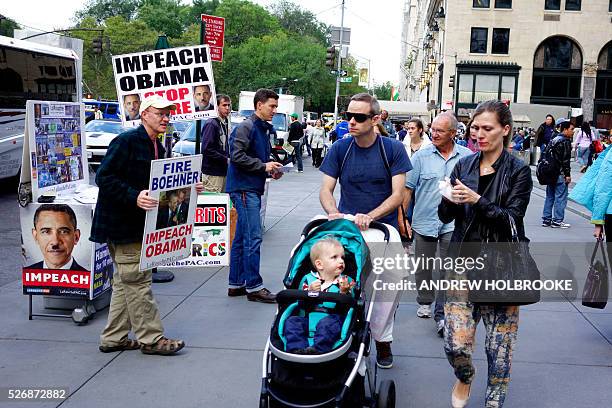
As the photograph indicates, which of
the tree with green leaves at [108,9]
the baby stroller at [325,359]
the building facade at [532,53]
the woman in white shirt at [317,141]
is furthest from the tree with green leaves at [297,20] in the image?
the baby stroller at [325,359]

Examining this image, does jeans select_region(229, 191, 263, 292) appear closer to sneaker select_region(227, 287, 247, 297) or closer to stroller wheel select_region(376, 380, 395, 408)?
sneaker select_region(227, 287, 247, 297)

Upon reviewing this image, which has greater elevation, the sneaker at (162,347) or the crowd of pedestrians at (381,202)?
the crowd of pedestrians at (381,202)

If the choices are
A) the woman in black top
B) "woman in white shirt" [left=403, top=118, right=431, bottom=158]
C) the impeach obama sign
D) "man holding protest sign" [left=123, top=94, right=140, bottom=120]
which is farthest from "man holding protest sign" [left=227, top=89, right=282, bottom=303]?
the woman in black top

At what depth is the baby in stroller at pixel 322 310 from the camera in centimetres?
375

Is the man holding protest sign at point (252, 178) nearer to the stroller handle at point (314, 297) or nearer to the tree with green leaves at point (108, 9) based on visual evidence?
the stroller handle at point (314, 297)

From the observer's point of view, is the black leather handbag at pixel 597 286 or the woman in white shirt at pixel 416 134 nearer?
the black leather handbag at pixel 597 286

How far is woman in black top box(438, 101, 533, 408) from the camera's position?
410 cm

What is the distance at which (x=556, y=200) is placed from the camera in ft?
42.3

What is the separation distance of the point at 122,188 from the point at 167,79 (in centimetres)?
274

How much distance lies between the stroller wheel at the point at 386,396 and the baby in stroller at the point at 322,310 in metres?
0.54

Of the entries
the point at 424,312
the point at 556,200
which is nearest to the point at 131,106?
the point at 424,312

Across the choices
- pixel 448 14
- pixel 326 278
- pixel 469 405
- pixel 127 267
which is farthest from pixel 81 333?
pixel 448 14

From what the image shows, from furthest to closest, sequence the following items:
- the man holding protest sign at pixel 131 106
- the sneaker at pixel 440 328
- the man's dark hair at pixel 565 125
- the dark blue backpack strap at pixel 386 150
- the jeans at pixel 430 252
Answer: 1. the man's dark hair at pixel 565 125
2. the man holding protest sign at pixel 131 106
3. the jeans at pixel 430 252
4. the sneaker at pixel 440 328
5. the dark blue backpack strap at pixel 386 150

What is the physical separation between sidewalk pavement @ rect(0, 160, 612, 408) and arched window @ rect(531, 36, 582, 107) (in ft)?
154
